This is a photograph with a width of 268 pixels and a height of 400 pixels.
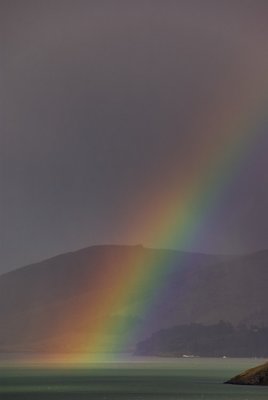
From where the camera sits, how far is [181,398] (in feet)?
524

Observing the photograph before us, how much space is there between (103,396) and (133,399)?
12615mm

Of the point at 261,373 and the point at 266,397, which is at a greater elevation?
the point at 261,373

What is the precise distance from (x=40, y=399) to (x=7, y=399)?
6.38 m

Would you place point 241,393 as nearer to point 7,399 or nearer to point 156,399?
point 156,399

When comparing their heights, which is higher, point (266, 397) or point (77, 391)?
point (77, 391)

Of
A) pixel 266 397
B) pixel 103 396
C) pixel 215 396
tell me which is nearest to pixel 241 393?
pixel 215 396

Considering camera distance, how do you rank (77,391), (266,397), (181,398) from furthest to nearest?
(77,391) → (181,398) → (266,397)

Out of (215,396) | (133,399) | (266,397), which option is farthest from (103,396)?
(266,397)

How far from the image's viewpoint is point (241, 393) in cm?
16688

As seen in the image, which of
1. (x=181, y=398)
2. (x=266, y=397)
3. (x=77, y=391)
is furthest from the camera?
(x=77, y=391)

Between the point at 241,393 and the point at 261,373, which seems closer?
the point at 241,393

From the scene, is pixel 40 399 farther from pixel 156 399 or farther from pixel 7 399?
pixel 156 399

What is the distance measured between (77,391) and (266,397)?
54965 mm

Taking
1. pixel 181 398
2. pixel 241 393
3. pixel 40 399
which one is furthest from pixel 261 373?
pixel 40 399
